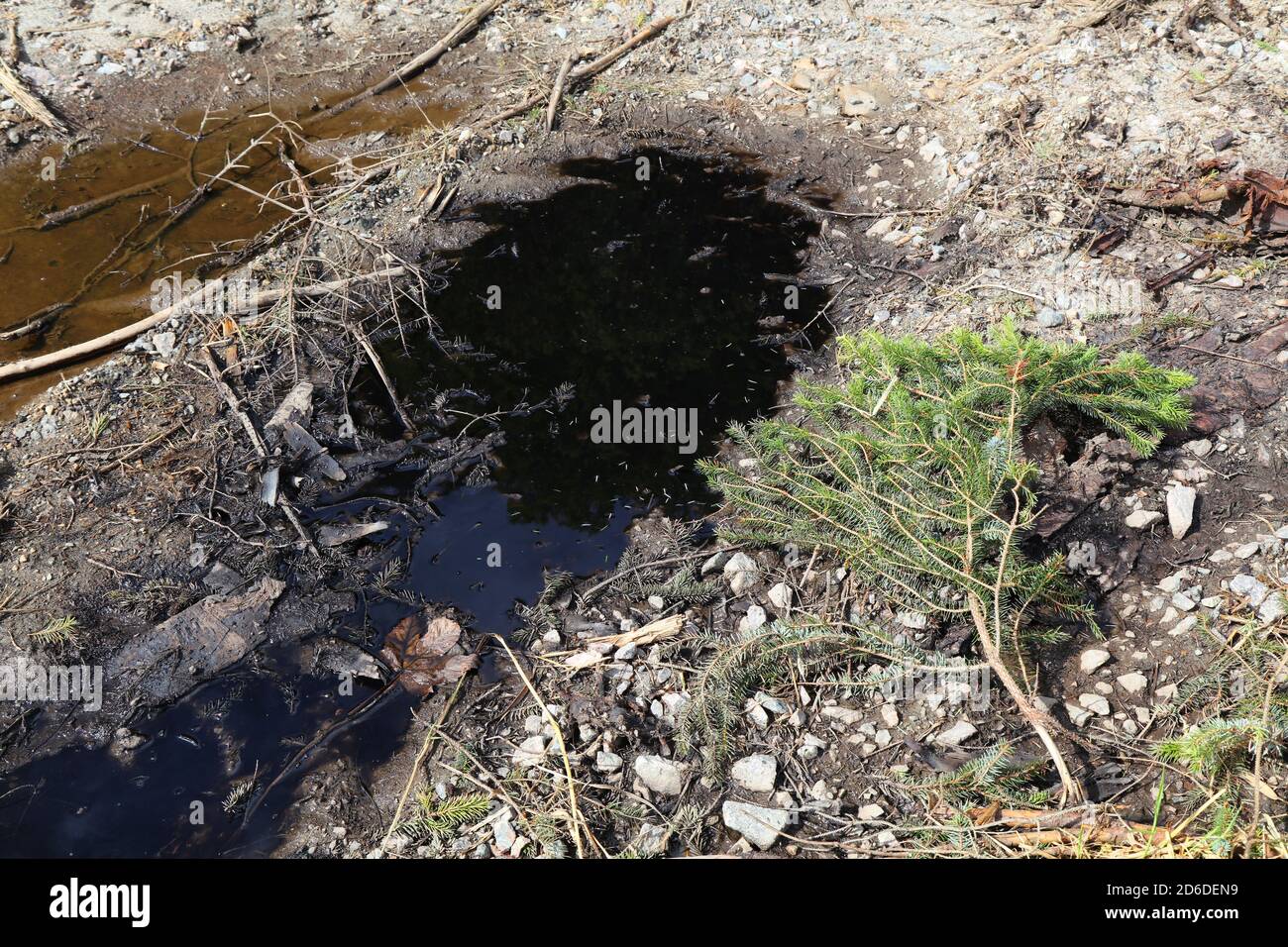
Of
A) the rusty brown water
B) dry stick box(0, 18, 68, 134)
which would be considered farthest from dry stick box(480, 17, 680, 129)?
dry stick box(0, 18, 68, 134)

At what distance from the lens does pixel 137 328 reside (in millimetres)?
5477

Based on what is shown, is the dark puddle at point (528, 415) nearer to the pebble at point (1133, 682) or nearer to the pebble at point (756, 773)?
the pebble at point (756, 773)

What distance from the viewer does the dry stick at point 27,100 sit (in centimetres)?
720

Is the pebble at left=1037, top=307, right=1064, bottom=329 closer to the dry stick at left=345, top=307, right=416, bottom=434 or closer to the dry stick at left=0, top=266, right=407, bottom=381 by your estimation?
the dry stick at left=345, top=307, right=416, bottom=434

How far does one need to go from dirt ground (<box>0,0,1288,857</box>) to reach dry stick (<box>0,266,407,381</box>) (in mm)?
202
